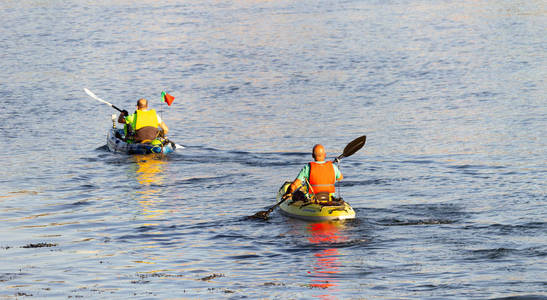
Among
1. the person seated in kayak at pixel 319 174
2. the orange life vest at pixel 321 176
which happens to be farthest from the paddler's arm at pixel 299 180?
the orange life vest at pixel 321 176

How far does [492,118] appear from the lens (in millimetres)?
33094

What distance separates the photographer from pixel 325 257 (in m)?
16.5

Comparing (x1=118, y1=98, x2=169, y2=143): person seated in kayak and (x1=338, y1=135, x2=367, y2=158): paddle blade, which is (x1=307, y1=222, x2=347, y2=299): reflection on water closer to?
(x1=338, y1=135, x2=367, y2=158): paddle blade

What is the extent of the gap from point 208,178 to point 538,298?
12985 mm

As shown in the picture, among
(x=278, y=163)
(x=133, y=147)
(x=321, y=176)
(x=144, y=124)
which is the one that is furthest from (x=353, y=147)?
(x=133, y=147)

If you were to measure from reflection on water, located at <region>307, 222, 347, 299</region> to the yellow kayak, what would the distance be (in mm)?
183

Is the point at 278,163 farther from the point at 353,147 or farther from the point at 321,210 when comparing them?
the point at 321,210

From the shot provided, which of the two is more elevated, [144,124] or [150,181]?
[144,124]

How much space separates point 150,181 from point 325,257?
9.53 meters

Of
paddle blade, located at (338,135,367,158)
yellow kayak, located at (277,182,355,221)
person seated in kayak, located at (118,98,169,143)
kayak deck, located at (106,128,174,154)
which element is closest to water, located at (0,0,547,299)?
yellow kayak, located at (277,182,355,221)

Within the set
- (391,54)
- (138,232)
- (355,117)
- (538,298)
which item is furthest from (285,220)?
(391,54)

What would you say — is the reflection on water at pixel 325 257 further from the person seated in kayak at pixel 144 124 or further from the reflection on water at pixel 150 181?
the person seated in kayak at pixel 144 124

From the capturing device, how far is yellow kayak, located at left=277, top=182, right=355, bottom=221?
18.5 meters

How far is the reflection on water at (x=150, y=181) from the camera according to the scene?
2131 centimetres
